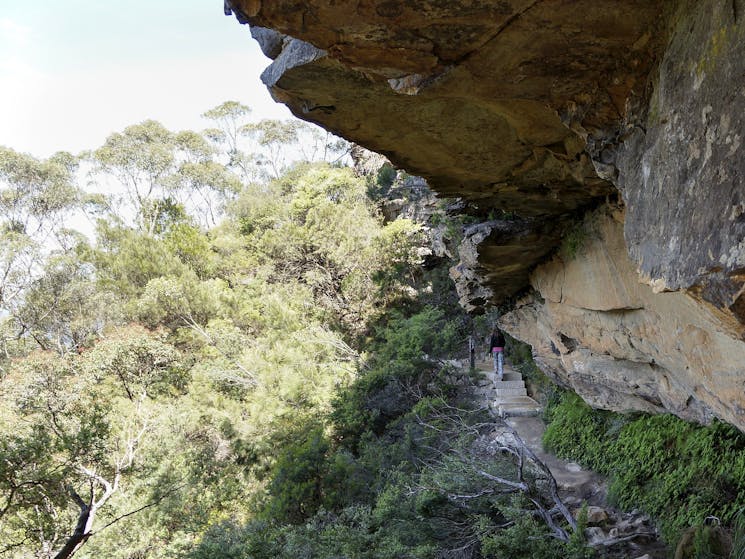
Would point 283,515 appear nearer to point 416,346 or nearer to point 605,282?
point 416,346

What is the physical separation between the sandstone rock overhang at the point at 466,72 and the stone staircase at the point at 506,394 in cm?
674

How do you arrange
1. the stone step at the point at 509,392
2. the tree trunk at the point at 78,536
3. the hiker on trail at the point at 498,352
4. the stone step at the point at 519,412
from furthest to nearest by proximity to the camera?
the hiker on trail at the point at 498,352, the stone step at the point at 509,392, the stone step at the point at 519,412, the tree trunk at the point at 78,536

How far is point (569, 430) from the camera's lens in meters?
8.28

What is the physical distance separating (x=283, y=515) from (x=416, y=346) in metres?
4.76

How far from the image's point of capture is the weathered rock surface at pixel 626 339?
13.5 ft

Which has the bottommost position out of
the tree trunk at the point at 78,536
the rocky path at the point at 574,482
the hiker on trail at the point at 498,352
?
the rocky path at the point at 574,482

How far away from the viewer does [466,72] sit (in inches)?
103

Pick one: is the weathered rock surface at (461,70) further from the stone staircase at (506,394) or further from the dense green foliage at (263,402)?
the stone staircase at (506,394)

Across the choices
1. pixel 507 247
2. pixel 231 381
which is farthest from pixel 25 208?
pixel 507 247

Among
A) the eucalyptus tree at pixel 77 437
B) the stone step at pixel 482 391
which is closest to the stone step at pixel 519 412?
the stone step at pixel 482 391

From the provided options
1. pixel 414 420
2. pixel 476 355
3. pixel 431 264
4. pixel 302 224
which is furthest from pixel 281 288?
pixel 414 420

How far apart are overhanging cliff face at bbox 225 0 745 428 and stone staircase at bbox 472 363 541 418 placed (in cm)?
551

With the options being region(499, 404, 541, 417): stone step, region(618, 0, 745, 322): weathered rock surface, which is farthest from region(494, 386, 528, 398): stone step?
region(618, 0, 745, 322): weathered rock surface

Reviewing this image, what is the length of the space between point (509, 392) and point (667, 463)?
5.18m
